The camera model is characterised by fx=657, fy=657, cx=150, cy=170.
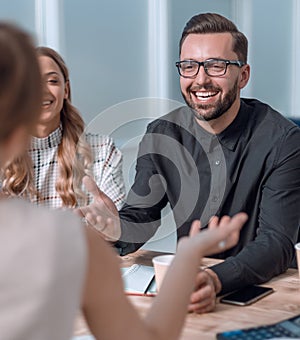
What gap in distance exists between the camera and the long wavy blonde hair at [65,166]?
2.18 m

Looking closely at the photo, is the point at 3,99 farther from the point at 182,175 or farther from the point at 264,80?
the point at 264,80

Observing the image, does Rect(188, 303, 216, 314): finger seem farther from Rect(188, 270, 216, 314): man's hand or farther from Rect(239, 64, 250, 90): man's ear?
Rect(239, 64, 250, 90): man's ear

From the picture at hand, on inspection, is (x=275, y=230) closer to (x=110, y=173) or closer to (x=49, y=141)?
(x=110, y=173)

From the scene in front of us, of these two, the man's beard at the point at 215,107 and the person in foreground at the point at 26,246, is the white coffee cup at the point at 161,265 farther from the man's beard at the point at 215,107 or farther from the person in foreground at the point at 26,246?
the man's beard at the point at 215,107

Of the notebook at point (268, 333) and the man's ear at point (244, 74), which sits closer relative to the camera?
the notebook at point (268, 333)

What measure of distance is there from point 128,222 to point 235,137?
461 millimetres

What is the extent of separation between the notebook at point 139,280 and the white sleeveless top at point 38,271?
24.9 inches

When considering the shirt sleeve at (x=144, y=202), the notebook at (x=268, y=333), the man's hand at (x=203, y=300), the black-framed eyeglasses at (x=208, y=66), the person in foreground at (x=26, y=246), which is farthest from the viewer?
the black-framed eyeglasses at (x=208, y=66)

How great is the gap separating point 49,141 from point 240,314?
1209 millimetres

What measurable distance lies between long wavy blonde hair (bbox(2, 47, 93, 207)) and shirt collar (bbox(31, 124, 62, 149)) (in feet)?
0.06

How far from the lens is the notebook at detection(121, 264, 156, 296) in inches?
56.5

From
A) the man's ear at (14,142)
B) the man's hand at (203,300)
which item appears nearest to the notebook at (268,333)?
the man's hand at (203,300)

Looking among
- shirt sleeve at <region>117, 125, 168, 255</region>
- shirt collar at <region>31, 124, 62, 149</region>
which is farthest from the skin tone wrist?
shirt collar at <region>31, 124, 62, 149</region>

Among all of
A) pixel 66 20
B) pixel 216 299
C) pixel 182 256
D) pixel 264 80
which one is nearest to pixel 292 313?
pixel 216 299
